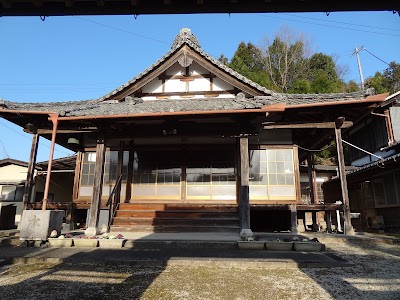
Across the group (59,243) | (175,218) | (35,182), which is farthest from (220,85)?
(35,182)

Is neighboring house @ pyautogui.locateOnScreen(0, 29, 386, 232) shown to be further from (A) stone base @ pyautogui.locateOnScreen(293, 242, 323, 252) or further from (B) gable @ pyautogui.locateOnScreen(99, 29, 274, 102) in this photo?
(A) stone base @ pyautogui.locateOnScreen(293, 242, 323, 252)

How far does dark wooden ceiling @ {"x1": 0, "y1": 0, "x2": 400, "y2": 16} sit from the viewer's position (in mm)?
2727

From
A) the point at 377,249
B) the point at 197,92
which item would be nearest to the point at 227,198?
the point at 197,92

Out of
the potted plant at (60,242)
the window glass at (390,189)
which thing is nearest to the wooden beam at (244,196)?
the potted plant at (60,242)

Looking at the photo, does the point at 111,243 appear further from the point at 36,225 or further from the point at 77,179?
the point at 77,179

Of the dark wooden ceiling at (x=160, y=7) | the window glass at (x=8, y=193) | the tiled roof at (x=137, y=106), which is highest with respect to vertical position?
the tiled roof at (x=137, y=106)

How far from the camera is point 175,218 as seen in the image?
33.8 ft

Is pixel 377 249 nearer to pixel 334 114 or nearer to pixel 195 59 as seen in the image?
pixel 334 114

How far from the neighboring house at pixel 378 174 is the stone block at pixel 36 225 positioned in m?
12.3

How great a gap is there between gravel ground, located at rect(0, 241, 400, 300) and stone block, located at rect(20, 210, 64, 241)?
7.26 ft

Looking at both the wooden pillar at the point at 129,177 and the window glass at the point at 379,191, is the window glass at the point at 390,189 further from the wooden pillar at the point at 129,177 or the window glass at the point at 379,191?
the wooden pillar at the point at 129,177

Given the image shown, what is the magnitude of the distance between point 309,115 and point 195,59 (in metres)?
5.02

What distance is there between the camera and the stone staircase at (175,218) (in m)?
9.82

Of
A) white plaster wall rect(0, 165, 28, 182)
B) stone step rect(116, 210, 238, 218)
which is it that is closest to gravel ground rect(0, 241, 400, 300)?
stone step rect(116, 210, 238, 218)
